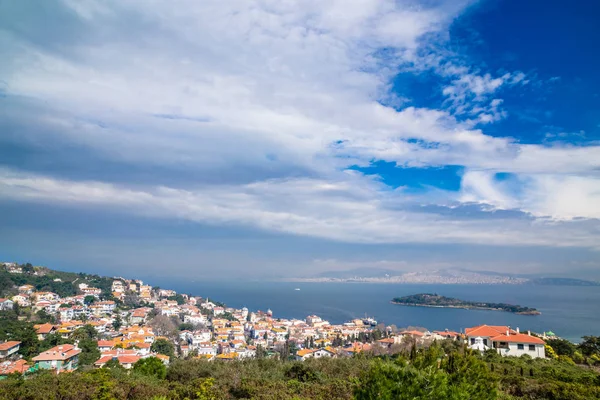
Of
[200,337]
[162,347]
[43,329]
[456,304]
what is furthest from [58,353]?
[456,304]

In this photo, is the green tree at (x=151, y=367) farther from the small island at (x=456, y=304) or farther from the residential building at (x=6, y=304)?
the small island at (x=456, y=304)

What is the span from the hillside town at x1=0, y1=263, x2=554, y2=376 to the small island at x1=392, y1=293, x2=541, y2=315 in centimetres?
3822

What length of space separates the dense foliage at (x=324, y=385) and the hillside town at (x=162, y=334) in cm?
797

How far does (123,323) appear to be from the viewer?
→ 5250cm

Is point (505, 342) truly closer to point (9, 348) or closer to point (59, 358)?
point (59, 358)

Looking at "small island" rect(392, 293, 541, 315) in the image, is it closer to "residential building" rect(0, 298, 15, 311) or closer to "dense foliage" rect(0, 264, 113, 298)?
"dense foliage" rect(0, 264, 113, 298)

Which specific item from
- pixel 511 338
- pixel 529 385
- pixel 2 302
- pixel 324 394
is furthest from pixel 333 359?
pixel 2 302

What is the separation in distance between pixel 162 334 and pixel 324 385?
1929 inches

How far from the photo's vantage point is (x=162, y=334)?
51.3 metres

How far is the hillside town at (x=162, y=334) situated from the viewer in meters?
25.4

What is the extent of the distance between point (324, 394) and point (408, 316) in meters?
81.7

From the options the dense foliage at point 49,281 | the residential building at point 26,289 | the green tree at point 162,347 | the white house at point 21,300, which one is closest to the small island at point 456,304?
the green tree at point 162,347

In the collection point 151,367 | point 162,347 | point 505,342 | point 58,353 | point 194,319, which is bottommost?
point 194,319

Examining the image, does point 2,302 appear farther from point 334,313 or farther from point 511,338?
point 334,313
